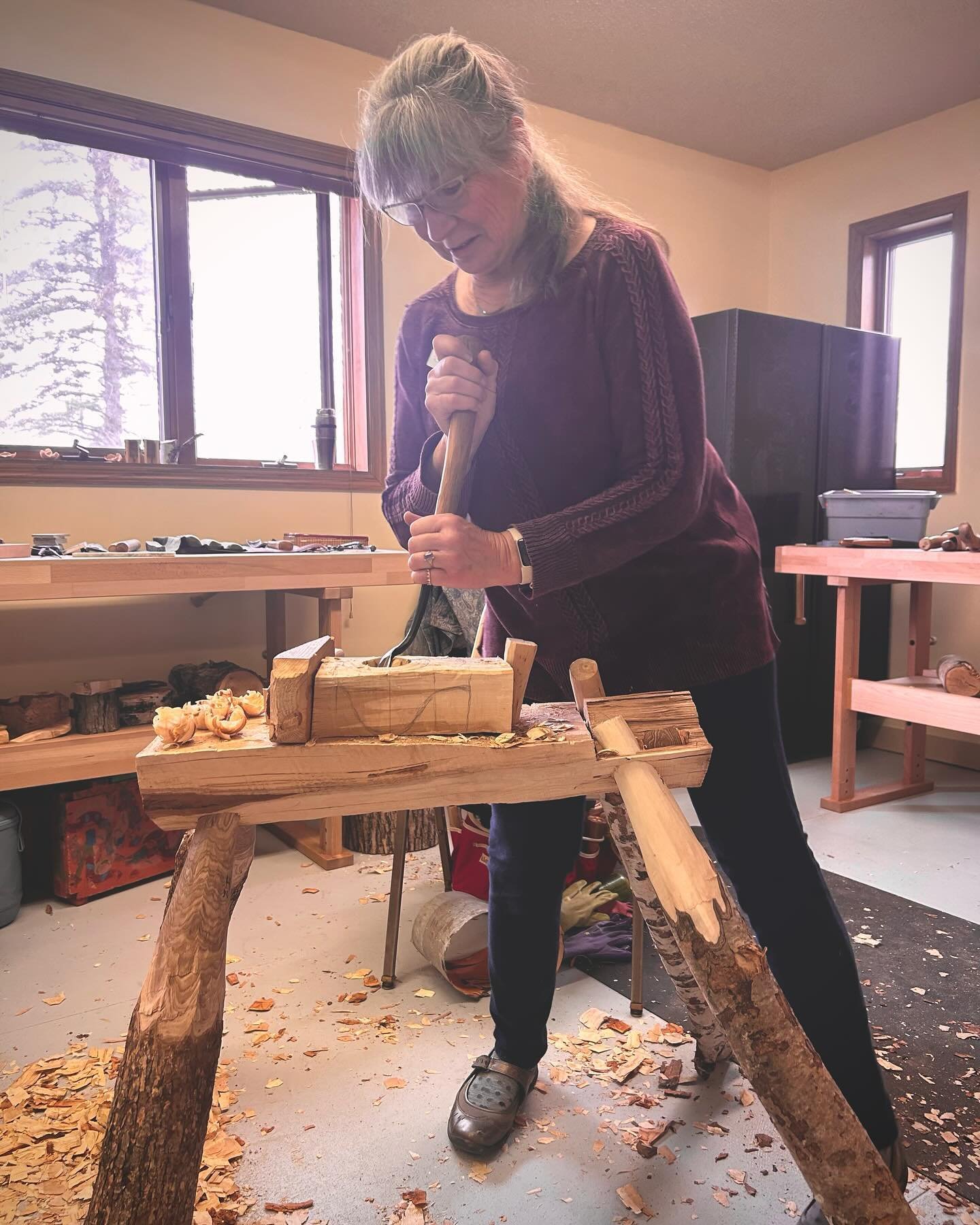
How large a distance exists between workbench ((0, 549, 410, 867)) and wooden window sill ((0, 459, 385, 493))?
1.97ft

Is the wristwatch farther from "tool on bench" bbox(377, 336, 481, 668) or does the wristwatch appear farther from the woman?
"tool on bench" bbox(377, 336, 481, 668)

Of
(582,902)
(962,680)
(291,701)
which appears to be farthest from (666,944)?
(962,680)

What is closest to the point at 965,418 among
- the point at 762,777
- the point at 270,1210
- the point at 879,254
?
the point at 879,254

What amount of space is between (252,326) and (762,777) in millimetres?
2736

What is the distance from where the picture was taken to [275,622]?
3150mm

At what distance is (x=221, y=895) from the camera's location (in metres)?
0.88

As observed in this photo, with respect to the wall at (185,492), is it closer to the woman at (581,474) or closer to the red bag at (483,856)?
the red bag at (483,856)

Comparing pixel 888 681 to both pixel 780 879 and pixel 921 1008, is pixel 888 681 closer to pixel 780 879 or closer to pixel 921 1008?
pixel 921 1008

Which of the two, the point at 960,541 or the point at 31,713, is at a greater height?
the point at 960,541

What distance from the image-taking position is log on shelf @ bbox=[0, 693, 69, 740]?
2479 mm

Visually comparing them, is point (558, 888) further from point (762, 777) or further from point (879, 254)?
point (879, 254)

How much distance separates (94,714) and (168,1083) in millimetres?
1949

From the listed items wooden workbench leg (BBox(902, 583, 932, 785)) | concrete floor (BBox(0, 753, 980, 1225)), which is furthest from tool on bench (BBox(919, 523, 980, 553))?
concrete floor (BBox(0, 753, 980, 1225))

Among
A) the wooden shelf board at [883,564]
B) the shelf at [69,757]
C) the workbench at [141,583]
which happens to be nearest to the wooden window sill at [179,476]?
the workbench at [141,583]
